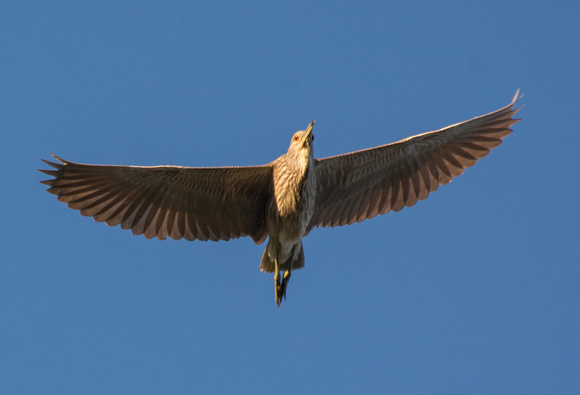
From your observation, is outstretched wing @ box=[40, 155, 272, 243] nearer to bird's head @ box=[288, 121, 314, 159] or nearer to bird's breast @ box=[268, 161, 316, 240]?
bird's breast @ box=[268, 161, 316, 240]

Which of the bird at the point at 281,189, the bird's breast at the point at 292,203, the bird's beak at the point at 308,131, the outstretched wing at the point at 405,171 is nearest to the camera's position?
the bird's beak at the point at 308,131

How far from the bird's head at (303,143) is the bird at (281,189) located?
0.01 m

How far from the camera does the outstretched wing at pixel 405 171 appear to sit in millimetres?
11383

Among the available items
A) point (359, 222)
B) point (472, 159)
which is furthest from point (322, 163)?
point (472, 159)

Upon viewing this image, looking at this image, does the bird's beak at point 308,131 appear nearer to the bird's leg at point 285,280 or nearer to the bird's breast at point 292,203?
the bird's breast at point 292,203

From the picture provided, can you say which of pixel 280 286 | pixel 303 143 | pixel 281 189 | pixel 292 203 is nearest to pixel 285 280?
pixel 280 286

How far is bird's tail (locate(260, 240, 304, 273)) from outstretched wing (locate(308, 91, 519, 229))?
56 centimetres

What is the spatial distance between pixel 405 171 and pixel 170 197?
3.08m

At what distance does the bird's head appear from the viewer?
10266 mm

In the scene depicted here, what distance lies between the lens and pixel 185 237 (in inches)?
444

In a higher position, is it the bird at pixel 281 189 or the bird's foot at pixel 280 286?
the bird at pixel 281 189

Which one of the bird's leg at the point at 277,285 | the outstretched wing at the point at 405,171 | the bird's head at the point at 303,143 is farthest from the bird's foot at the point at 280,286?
the bird's head at the point at 303,143

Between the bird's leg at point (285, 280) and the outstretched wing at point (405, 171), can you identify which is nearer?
the bird's leg at point (285, 280)

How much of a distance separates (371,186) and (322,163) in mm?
1008
